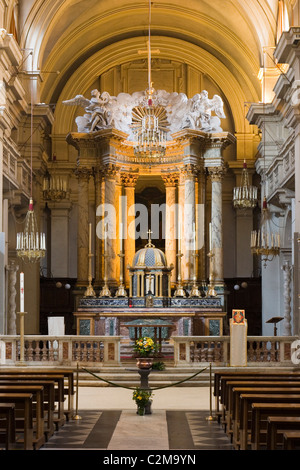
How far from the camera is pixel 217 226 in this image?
25.7 metres

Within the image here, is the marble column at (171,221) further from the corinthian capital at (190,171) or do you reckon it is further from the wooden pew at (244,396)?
the wooden pew at (244,396)

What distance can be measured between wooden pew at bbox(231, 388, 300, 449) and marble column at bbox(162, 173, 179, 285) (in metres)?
16.4

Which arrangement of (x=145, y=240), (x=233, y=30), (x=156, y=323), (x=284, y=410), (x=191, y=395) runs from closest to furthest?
(x=284, y=410), (x=191, y=395), (x=156, y=323), (x=233, y=30), (x=145, y=240)

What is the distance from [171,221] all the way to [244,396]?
1794 centimetres

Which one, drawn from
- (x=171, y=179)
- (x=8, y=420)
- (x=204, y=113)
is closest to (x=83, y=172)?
(x=171, y=179)

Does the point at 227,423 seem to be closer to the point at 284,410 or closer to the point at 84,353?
the point at 284,410

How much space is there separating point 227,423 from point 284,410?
279 centimetres

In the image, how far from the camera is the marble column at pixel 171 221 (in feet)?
86.4

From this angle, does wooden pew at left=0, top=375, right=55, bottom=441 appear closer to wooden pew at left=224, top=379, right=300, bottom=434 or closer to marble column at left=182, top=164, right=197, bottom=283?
wooden pew at left=224, top=379, right=300, bottom=434

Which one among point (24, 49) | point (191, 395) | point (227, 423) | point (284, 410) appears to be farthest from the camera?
point (24, 49)

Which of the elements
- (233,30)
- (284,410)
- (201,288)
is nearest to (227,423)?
(284,410)

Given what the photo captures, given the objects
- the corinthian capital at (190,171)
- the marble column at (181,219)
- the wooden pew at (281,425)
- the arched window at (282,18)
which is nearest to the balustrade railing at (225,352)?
the marble column at (181,219)

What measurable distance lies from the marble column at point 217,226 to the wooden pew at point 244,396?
Answer: 50.5ft

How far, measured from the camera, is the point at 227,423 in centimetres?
1077
